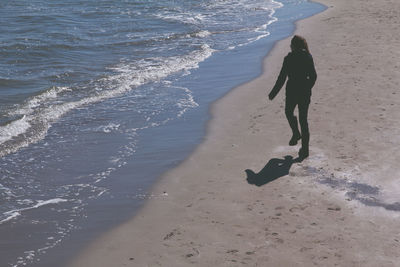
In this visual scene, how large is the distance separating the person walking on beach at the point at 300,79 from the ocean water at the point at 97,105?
1734 mm

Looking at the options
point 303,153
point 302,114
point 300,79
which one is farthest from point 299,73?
point 303,153

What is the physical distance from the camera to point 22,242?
629 cm

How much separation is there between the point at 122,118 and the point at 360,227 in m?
5.73

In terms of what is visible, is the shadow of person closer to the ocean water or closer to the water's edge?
the water's edge

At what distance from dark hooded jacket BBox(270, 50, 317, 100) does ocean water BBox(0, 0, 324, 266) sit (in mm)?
1818

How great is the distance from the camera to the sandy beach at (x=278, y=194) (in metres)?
5.74

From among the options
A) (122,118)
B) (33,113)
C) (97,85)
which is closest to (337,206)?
(122,118)

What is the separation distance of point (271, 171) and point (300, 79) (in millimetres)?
1316

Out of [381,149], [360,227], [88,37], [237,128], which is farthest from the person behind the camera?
[88,37]

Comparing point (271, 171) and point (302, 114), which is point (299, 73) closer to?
point (302, 114)

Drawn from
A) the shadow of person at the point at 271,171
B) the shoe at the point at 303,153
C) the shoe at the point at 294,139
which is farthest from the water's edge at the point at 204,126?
the shoe at the point at 303,153

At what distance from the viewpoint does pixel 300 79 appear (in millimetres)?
8023

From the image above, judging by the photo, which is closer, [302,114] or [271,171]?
[271,171]

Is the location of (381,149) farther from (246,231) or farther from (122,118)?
(122,118)
